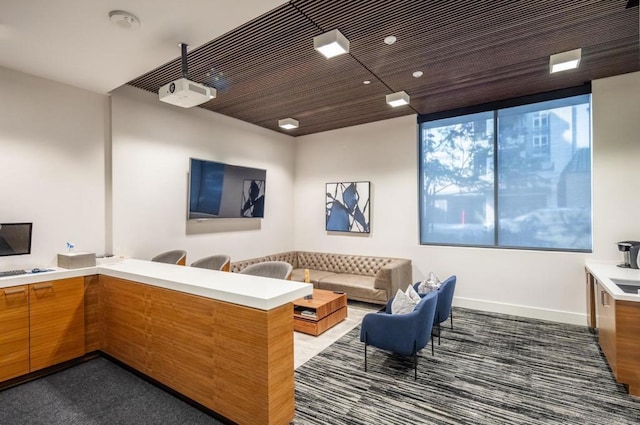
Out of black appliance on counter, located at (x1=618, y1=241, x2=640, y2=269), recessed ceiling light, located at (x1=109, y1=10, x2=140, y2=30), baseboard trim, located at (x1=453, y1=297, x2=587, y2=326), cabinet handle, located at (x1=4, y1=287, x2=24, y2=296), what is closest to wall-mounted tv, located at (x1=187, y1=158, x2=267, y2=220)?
cabinet handle, located at (x1=4, y1=287, x2=24, y2=296)

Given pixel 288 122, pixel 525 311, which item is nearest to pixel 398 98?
pixel 288 122

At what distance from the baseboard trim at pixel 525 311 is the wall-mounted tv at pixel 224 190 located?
3.86 m

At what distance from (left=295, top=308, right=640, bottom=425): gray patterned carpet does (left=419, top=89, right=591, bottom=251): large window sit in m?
1.61

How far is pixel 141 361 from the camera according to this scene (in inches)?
115

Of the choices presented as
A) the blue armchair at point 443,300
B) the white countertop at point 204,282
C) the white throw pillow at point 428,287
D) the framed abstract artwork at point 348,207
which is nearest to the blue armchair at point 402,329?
the blue armchair at point 443,300

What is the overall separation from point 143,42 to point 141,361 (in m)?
2.85

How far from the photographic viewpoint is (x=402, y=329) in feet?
9.48

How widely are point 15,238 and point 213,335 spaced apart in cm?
253

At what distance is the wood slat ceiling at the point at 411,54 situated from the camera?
8.91ft

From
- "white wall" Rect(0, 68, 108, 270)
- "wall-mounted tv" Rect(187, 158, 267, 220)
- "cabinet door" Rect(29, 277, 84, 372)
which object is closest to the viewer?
"cabinet door" Rect(29, 277, 84, 372)

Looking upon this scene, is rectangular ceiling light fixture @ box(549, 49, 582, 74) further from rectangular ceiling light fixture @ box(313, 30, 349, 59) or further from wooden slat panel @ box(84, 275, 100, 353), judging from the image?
wooden slat panel @ box(84, 275, 100, 353)

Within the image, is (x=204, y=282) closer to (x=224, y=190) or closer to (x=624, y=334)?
(x=224, y=190)

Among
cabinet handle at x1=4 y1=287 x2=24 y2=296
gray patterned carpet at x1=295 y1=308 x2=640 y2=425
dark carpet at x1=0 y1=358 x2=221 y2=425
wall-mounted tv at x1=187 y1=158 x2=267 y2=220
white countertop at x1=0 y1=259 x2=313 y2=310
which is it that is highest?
wall-mounted tv at x1=187 y1=158 x2=267 y2=220

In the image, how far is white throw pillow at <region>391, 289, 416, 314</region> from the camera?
3139 mm
